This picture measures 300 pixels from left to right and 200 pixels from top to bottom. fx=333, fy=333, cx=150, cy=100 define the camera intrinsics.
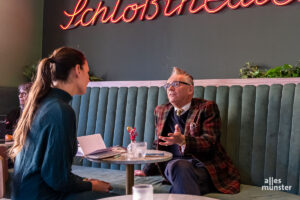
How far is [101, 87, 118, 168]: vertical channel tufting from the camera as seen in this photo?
3746 millimetres

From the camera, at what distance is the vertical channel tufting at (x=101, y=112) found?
3822 mm

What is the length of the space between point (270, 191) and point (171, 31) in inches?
97.6

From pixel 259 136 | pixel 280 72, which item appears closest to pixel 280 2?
pixel 280 72

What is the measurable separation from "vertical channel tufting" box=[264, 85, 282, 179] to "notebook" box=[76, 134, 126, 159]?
1287 millimetres

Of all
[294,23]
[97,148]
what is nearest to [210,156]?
[97,148]

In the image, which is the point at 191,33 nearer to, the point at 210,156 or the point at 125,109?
the point at 125,109

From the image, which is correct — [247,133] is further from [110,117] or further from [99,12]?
[99,12]

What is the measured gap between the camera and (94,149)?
8.20 feet

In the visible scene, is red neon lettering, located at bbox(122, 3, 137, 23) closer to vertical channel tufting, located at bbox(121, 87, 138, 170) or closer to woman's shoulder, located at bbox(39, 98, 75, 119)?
vertical channel tufting, located at bbox(121, 87, 138, 170)

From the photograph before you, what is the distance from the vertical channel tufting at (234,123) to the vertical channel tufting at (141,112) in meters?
0.92

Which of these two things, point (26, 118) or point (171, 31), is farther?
point (171, 31)

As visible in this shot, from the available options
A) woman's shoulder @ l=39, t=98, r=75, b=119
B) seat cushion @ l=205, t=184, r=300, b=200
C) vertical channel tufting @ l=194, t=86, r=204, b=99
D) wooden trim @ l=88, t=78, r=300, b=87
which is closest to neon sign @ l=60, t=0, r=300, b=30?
wooden trim @ l=88, t=78, r=300, b=87

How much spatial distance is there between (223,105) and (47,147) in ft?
6.75

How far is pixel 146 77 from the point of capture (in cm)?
460
